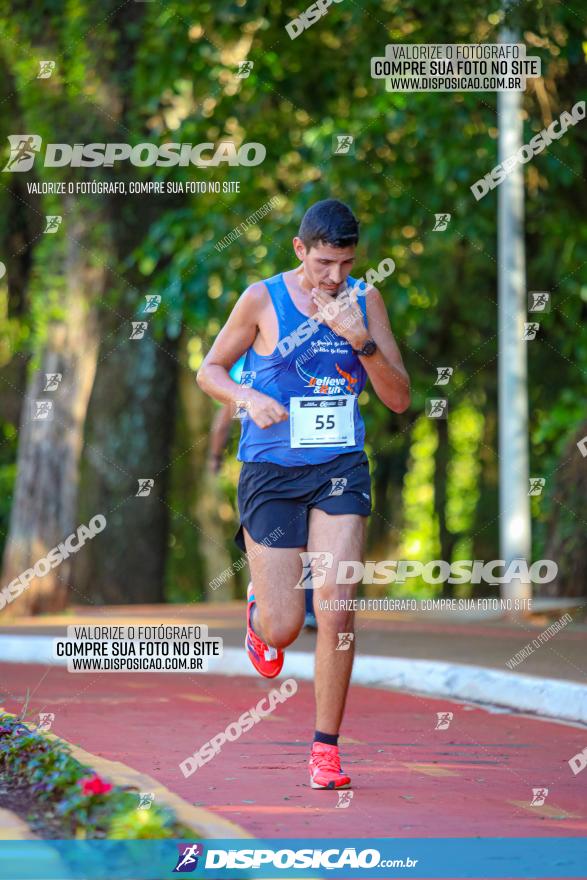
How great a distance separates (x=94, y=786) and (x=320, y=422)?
6.21 feet

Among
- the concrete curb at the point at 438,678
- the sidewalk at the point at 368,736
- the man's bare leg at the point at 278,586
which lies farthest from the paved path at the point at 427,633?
the man's bare leg at the point at 278,586

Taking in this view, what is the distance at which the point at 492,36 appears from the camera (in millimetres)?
15617

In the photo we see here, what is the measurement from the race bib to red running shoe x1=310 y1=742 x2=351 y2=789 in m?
1.16

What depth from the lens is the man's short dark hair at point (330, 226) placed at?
21.3 ft

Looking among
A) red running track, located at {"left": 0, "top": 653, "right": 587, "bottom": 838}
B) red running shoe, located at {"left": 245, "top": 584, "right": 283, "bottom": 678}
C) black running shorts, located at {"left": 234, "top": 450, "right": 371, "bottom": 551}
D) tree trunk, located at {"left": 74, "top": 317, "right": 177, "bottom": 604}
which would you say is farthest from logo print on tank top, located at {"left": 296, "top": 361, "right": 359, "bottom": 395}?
tree trunk, located at {"left": 74, "top": 317, "right": 177, "bottom": 604}

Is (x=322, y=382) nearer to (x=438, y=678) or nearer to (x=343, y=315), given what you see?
(x=343, y=315)

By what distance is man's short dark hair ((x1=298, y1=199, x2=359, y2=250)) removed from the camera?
6.49 meters

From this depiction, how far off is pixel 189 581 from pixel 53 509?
13.6 metres

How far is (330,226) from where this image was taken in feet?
21.3

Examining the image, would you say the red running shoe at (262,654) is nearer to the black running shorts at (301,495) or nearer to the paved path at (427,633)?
the black running shorts at (301,495)

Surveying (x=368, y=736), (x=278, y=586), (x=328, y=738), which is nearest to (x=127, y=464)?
(x=368, y=736)

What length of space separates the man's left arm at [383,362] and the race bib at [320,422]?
0.52ft

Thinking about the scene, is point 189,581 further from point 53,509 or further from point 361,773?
point 361,773

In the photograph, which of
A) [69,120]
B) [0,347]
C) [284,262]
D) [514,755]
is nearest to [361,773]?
[514,755]
